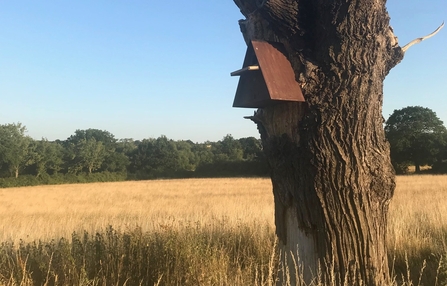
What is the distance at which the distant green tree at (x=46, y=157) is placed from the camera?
57375mm

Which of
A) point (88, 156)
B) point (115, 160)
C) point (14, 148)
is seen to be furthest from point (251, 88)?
point (115, 160)

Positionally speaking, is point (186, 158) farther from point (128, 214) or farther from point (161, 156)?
point (128, 214)

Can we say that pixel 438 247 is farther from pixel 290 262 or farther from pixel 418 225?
pixel 290 262

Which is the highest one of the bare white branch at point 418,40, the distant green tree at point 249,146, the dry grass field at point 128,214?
the distant green tree at point 249,146

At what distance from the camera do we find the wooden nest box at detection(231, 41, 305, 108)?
282 cm

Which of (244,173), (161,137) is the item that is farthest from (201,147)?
(244,173)

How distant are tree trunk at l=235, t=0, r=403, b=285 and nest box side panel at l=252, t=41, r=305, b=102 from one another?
0.28 ft

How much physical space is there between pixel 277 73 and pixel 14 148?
60.3 meters

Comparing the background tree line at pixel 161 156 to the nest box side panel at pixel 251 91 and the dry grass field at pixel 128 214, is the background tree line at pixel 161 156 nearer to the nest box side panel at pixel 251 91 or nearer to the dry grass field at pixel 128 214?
the dry grass field at pixel 128 214

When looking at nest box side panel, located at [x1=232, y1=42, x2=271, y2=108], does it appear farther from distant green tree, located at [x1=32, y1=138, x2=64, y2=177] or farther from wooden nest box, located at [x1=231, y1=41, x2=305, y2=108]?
distant green tree, located at [x1=32, y1=138, x2=64, y2=177]

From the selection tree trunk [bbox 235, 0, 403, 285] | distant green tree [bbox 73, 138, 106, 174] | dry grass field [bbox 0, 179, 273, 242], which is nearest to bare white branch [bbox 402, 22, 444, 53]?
tree trunk [bbox 235, 0, 403, 285]

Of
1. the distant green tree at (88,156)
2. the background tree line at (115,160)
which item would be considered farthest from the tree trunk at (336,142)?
the distant green tree at (88,156)

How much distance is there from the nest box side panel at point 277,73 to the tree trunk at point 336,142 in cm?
8

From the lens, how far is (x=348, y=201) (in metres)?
2.83
